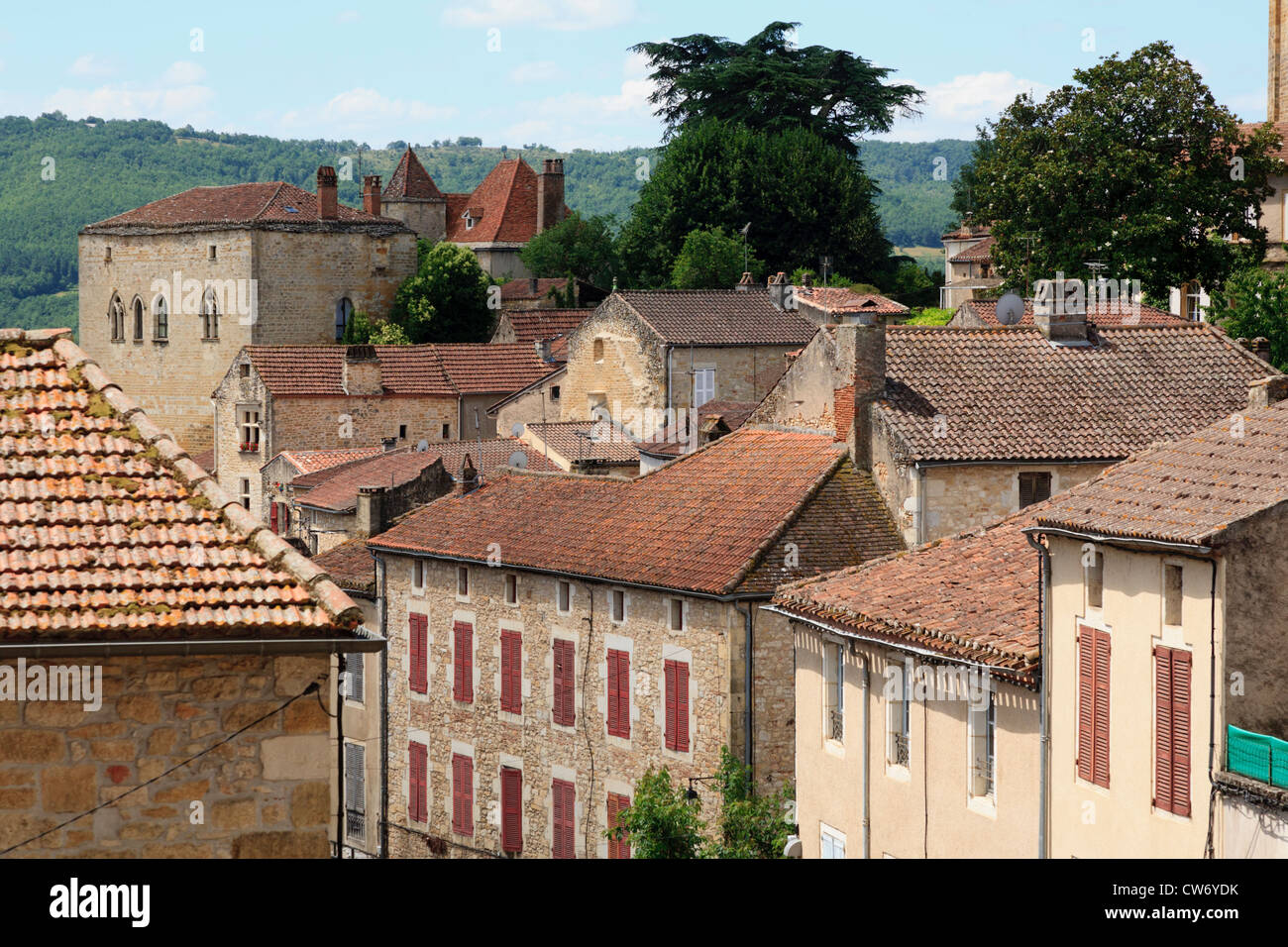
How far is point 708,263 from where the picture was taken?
7450cm

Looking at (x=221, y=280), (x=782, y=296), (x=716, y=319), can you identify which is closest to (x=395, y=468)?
(x=716, y=319)

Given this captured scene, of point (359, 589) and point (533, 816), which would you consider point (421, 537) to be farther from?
point (533, 816)

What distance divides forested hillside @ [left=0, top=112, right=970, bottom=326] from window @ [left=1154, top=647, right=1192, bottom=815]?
186ft

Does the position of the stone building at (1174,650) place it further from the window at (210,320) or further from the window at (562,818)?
the window at (210,320)

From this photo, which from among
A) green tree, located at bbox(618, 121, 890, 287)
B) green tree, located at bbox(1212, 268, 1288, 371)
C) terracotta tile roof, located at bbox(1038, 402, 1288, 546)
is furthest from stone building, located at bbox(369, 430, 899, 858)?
green tree, located at bbox(618, 121, 890, 287)

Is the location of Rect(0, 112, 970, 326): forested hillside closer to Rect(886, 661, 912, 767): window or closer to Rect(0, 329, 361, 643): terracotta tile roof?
Rect(886, 661, 912, 767): window

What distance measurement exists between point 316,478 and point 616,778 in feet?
73.6

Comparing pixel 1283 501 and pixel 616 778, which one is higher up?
pixel 1283 501

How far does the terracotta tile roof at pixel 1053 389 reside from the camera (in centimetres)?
3008

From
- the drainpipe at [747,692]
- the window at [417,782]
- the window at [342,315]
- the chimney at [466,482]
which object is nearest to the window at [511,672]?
the window at [417,782]

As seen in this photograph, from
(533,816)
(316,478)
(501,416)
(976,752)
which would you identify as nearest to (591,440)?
(316,478)

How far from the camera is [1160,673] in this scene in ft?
54.5

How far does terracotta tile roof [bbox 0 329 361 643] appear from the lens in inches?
404

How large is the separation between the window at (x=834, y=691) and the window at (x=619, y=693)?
5921 millimetres
